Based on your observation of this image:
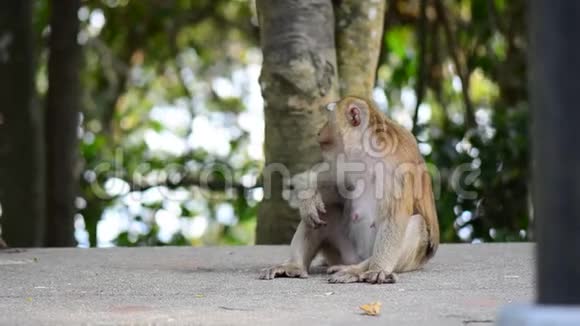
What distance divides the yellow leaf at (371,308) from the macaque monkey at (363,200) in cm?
108

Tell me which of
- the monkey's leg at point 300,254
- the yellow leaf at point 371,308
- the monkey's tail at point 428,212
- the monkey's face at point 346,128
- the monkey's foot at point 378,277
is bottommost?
the yellow leaf at point 371,308

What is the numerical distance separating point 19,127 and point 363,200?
5426mm

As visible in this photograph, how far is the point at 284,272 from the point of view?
5434 mm

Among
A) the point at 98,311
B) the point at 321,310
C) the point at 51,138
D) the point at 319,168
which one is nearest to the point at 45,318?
the point at 98,311

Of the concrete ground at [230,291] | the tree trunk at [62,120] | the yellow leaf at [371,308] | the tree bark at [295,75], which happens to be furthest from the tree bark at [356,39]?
the yellow leaf at [371,308]

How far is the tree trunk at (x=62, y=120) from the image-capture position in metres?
10.5

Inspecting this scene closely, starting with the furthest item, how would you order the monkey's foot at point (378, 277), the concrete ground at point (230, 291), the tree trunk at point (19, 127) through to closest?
the tree trunk at point (19, 127)
the monkey's foot at point (378, 277)
the concrete ground at point (230, 291)

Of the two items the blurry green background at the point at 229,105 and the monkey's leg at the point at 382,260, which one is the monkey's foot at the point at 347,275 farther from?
the blurry green background at the point at 229,105

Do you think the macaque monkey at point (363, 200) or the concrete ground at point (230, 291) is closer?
the concrete ground at point (230, 291)

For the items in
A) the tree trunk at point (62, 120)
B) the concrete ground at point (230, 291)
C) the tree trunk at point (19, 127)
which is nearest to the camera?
the concrete ground at point (230, 291)

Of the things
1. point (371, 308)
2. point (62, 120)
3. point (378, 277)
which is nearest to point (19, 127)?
point (62, 120)

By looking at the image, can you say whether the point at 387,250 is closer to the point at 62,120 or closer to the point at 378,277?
the point at 378,277

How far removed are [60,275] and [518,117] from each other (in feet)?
20.5

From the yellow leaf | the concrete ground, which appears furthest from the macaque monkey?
the yellow leaf
